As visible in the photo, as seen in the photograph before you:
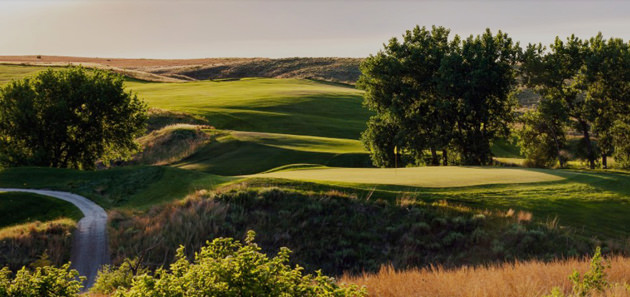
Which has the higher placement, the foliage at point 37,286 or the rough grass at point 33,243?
the foliage at point 37,286

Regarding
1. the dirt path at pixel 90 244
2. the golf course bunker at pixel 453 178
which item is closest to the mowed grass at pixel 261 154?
the golf course bunker at pixel 453 178

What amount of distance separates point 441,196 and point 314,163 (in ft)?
65.8

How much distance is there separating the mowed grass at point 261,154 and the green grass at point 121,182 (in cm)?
834

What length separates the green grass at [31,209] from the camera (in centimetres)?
2100

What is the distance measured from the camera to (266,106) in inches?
2872

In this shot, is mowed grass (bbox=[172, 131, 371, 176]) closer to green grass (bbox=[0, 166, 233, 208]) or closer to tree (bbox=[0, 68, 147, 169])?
tree (bbox=[0, 68, 147, 169])

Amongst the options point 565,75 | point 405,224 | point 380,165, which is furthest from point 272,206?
point 565,75

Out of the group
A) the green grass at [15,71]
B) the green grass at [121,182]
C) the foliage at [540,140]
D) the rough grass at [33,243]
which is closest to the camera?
the rough grass at [33,243]

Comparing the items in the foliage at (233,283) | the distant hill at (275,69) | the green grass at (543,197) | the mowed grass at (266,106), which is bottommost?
the green grass at (543,197)

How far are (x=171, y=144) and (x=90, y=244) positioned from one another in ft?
88.1

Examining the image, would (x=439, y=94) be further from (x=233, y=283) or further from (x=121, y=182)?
(x=233, y=283)

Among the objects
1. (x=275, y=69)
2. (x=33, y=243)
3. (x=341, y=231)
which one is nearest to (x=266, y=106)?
(x=33, y=243)

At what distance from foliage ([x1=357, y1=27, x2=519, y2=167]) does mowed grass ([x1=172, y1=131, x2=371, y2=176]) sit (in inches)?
126

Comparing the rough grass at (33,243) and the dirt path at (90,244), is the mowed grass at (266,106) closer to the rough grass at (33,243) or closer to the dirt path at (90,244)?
the dirt path at (90,244)
